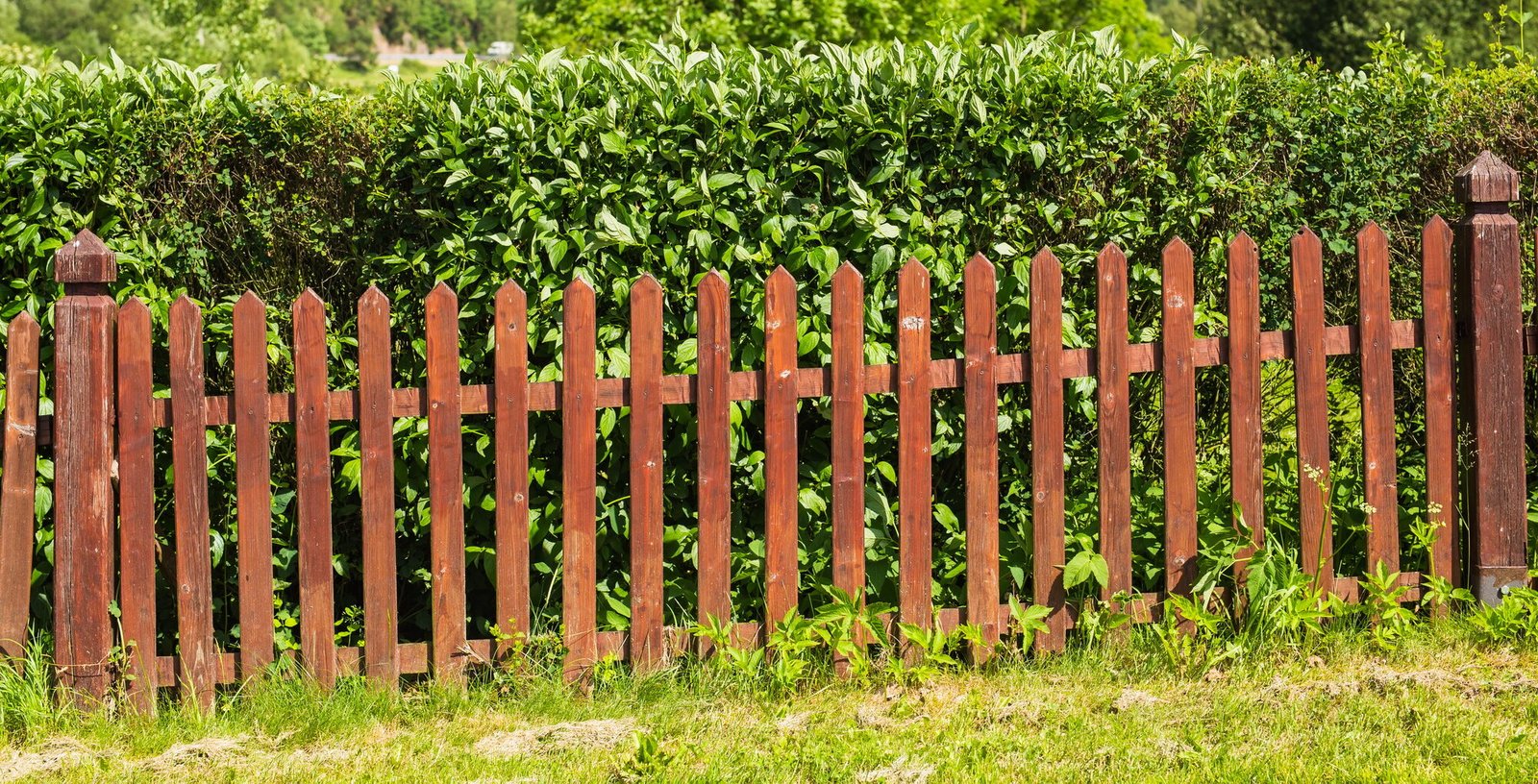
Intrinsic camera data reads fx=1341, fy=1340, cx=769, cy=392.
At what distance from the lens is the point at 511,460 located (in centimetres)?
343

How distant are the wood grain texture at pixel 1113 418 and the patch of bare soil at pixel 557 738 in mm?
1385

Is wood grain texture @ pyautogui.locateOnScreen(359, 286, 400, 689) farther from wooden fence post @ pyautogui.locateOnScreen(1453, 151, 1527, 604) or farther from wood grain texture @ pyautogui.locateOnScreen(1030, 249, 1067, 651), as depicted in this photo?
wooden fence post @ pyautogui.locateOnScreen(1453, 151, 1527, 604)

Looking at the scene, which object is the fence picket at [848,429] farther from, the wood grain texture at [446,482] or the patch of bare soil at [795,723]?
the wood grain texture at [446,482]

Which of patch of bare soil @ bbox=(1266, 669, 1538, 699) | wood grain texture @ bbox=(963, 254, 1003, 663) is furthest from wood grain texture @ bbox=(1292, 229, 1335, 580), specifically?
wood grain texture @ bbox=(963, 254, 1003, 663)

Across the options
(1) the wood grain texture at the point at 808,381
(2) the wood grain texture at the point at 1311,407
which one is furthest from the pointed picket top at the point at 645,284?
(2) the wood grain texture at the point at 1311,407

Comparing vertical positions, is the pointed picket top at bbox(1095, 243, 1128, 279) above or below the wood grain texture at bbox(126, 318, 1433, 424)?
above

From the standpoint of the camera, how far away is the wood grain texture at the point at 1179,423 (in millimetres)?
3582

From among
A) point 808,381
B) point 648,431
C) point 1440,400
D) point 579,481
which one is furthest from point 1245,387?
point 579,481

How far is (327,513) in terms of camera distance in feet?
11.3

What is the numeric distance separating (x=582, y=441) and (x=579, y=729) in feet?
2.36

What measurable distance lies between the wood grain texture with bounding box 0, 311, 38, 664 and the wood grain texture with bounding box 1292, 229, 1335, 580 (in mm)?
3113

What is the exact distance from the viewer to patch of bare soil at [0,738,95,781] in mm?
3166

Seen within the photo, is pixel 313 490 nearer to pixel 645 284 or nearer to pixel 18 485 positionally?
pixel 18 485

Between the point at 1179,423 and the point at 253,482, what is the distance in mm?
2443
